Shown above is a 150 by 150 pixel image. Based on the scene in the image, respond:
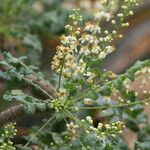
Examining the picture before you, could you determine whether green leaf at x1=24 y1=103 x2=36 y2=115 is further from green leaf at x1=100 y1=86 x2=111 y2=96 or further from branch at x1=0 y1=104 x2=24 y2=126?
green leaf at x1=100 y1=86 x2=111 y2=96

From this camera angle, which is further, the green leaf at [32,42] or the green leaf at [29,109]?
the green leaf at [32,42]

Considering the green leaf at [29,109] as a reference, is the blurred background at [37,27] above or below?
above

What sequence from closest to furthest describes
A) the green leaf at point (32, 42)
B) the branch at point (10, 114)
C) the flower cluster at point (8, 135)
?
the flower cluster at point (8, 135) → the branch at point (10, 114) → the green leaf at point (32, 42)

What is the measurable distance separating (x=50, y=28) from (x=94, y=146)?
3.77ft

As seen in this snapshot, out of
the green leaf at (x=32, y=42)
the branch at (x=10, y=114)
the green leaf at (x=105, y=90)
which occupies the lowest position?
the green leaf at (x=105, y=90)

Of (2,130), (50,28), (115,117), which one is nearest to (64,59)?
(2,130)

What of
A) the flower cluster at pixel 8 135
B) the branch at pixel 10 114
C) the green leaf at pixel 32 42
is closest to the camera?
the flower cluster at pixel 8 135

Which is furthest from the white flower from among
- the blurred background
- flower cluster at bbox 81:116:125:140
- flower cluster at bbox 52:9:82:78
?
the blurred background

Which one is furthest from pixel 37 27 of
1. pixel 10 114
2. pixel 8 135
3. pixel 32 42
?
pixel 8 135

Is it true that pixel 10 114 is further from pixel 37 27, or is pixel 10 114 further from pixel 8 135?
pixel 37 27

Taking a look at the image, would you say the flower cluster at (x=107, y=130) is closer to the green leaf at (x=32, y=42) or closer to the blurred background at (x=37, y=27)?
the blurred background at (x=37, y=27)

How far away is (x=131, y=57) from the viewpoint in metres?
3.16

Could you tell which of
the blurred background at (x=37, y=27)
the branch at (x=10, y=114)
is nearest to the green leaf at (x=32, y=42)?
the blurred background at (x=37, y=27)

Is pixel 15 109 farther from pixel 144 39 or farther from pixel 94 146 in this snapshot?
pixel 144 39
